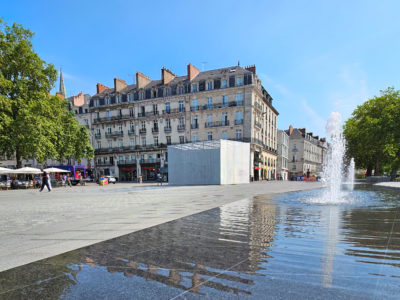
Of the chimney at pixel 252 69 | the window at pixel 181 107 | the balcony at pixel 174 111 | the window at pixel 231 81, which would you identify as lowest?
the balcony at pixel 174 111

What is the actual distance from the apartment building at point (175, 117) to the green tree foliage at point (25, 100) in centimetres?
1683

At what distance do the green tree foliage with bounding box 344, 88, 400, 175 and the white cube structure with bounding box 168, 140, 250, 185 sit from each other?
14.9 m

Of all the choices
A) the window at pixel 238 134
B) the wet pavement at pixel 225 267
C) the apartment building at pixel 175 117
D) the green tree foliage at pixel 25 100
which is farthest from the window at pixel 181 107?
the wet pavement at pixel 225 267

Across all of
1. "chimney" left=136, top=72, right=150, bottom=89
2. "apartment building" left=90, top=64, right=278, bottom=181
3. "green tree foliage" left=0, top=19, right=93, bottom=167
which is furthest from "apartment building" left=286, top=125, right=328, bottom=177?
"green tree foliage" left=0, top=19, right=93, bottom=167

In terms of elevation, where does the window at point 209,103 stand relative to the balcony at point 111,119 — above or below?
above

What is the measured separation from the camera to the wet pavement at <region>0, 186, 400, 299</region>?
85.0 inches

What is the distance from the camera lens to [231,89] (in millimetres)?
38094

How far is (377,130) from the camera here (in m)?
27.5

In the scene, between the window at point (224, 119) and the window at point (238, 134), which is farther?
the window at point (224, 119)

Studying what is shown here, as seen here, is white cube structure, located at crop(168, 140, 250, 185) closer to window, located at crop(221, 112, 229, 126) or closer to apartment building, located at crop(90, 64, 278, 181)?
apartment building, located at crop(90, 64, 278, 181)

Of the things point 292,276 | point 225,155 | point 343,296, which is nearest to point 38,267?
point 292,276

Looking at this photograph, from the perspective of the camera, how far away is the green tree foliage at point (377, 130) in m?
26.8

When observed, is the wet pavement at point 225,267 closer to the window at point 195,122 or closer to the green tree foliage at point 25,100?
the green tree foliage at point 25,100

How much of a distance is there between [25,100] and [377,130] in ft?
116
